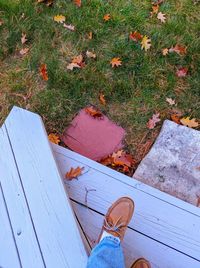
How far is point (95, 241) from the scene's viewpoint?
8.14 feet

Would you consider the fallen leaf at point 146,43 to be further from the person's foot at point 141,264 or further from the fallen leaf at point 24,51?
the person's foot at point 141,264

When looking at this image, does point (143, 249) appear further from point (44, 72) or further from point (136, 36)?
point (136, 36)

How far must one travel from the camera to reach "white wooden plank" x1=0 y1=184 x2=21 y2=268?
233 cm

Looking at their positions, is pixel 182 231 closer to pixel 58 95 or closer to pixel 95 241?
pixel 95 241

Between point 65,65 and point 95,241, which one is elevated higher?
point 65,65

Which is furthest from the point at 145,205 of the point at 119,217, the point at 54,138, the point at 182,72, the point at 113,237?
the point at 182,72

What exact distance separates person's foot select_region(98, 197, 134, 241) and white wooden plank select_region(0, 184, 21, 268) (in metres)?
0.55

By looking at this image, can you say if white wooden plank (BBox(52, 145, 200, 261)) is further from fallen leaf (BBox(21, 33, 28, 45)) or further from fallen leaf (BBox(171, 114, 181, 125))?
fallen leaf (BBox(21, 33, 28, 45))

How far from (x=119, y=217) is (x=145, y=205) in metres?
0.21

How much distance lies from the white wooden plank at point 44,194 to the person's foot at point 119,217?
196 mm

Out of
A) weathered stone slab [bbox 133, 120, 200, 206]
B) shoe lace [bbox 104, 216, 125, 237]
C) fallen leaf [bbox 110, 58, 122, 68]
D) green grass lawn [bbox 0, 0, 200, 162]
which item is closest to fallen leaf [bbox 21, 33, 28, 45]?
green grass lawn [bbox 0, 0, 200, 162]

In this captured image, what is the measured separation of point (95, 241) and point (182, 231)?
0.55m

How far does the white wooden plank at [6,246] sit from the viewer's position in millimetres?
2328

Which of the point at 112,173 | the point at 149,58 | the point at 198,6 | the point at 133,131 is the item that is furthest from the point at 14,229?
the point at 198,6
